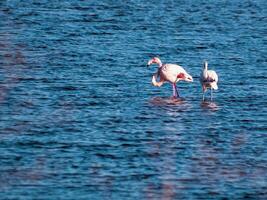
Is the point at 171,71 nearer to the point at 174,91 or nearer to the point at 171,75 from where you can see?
the point at 171,75

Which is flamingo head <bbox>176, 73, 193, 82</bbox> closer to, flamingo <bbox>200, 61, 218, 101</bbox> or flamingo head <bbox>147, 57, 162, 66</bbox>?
flamingo <bbox>200, 61, 218, 101</bbox>

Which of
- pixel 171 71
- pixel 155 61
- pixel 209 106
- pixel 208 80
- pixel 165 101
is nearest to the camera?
pixel 209 106

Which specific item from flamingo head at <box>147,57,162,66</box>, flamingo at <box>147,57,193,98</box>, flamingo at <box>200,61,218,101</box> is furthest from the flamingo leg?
flamingo head at <box>147,57,162,66</box>

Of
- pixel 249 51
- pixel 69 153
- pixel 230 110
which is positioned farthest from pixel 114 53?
pixel 69 153

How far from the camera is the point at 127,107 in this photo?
22.8 metres

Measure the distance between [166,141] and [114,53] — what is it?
9222 millimetres

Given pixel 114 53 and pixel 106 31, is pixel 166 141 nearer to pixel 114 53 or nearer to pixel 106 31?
pixel 114 53

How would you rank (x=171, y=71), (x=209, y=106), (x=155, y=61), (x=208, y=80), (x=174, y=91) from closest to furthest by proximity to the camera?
(x=209, y=106) < (x=208, y=80) < (x=174, y=91) < (x=171, y=71) < (x=155, y=61)

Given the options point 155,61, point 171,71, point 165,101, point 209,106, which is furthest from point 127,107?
point 155,61

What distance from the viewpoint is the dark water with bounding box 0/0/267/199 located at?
668 inches

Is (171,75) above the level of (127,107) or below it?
above

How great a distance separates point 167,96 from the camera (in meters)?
24.6

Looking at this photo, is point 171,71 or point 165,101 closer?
point 165,101

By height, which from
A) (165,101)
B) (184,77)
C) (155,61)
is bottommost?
(165,101)
